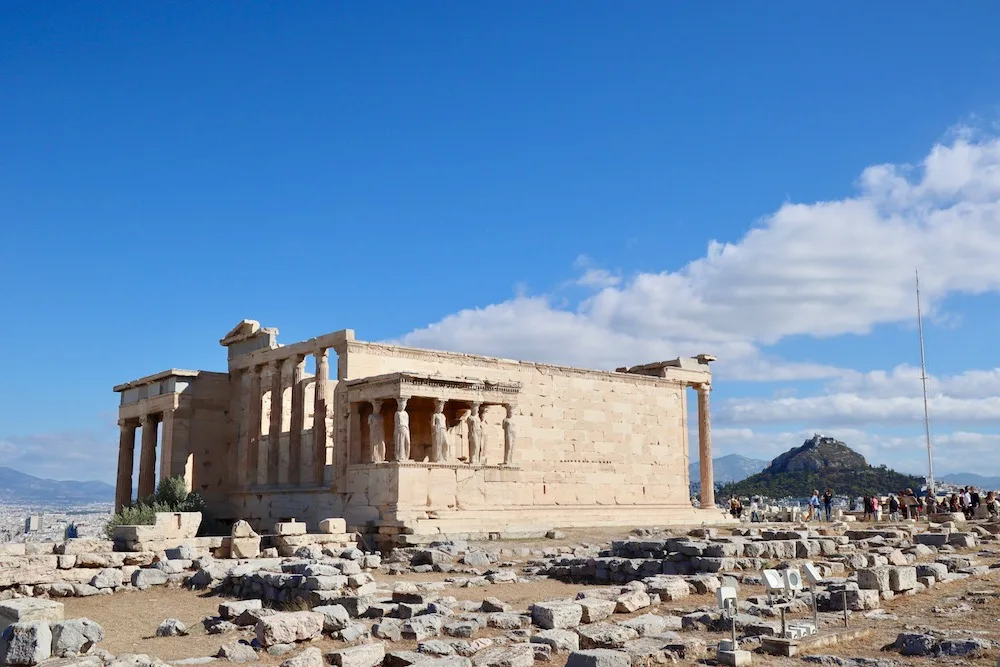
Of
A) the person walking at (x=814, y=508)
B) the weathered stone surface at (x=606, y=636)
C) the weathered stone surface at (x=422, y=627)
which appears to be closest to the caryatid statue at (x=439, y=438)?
the weathered stone surface at (x=422, y=627)

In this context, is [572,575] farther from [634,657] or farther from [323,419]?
[323,419]

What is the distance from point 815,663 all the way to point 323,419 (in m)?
19.2

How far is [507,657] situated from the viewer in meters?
9.12

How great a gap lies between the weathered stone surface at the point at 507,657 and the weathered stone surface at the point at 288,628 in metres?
2.10

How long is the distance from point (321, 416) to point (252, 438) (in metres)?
3.66

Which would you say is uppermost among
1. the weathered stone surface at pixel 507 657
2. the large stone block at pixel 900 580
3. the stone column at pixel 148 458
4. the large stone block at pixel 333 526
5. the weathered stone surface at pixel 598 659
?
the stone column at pixel 148 458

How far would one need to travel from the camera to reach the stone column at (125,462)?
1224 inches

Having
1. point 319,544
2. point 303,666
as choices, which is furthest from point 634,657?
point 319,544

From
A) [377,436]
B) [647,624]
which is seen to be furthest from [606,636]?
[377,436]

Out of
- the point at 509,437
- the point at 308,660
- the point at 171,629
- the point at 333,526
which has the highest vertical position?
the point at 509,437

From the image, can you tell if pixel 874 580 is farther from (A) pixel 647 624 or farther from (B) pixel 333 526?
(B) pixel 333 526

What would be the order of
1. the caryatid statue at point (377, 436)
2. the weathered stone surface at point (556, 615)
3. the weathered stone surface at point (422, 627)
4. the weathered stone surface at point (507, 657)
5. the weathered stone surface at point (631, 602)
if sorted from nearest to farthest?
1. the weathered stone surface at point (507, 657)
2. the weathered stone surface at point (422, 627)
3. the weathered stone surface at point (556, 615)
4. the weathered stone surface at point (631, 602)
5. the caryatid statue at point (377, 436)

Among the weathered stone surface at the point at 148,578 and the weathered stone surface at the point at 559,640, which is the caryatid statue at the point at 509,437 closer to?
the weathered stone surface at the point at 148,578

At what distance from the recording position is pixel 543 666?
30.0ft
